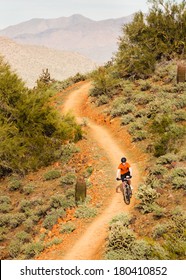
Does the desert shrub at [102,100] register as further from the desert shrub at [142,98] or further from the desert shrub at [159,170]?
the desert shrub at [159,170]

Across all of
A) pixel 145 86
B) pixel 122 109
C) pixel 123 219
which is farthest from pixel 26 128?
pixel 145 86

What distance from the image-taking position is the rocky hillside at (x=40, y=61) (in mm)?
109875

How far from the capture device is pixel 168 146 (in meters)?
20.9

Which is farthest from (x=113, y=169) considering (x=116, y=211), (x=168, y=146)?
(x=116, y=211)

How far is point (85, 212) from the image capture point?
→ 1641 centimetres

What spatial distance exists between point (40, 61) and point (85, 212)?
362ft

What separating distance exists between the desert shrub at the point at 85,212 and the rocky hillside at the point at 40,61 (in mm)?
86777

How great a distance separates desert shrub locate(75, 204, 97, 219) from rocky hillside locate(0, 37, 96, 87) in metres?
86.8

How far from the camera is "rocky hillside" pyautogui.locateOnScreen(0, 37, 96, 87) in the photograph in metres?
110

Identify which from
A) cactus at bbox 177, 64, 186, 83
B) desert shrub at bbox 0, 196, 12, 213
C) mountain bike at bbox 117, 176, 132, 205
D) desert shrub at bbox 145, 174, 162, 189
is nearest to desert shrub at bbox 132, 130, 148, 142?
desert shrub at bbox 145, 174, 162, 189

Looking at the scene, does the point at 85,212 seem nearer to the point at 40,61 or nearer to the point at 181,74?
the point at 181,74

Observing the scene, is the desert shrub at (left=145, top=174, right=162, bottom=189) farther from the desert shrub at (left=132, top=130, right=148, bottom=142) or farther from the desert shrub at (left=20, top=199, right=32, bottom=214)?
the desert shrub at (left=132, top=130, right=148, bottom=142)
